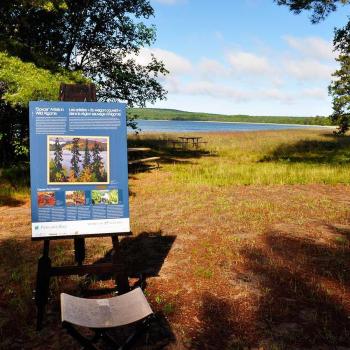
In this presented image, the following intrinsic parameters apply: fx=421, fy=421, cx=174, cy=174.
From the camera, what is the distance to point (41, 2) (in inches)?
488

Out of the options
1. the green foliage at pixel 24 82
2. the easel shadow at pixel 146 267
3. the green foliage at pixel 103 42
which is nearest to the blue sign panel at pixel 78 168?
the easel shadow at pixel 146 267

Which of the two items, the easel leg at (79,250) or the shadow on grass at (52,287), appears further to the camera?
the easel leg at (79,250)

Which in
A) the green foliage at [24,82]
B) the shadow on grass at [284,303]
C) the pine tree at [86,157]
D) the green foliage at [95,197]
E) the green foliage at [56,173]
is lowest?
the shadow on grass at [284,303]

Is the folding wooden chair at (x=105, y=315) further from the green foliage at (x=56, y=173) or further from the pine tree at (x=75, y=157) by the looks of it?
the pine tree at (x=75, y=157)

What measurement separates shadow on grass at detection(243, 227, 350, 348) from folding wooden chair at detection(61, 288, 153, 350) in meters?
1.73

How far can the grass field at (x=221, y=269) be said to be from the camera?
4.91 metres

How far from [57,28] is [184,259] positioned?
15.1 m

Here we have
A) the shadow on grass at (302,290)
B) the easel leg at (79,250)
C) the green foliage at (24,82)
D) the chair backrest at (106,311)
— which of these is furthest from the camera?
the green foliage at (24,82)

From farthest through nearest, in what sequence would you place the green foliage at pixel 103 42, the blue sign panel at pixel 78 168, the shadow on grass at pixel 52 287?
1. the green foliage at pixel 103 42
2. the blue sign panel at pixel 78 168
3. the shadow on grass at pixel 52 287

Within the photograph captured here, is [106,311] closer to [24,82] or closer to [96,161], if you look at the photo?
[96,161]

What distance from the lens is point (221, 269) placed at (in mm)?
6805

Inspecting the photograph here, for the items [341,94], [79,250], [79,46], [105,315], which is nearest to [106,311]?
[105,315]

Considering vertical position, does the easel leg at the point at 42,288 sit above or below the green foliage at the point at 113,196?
below

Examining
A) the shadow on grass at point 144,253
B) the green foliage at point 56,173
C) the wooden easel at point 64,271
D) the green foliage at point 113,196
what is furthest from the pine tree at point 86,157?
the shadow on grass at point 144,253
